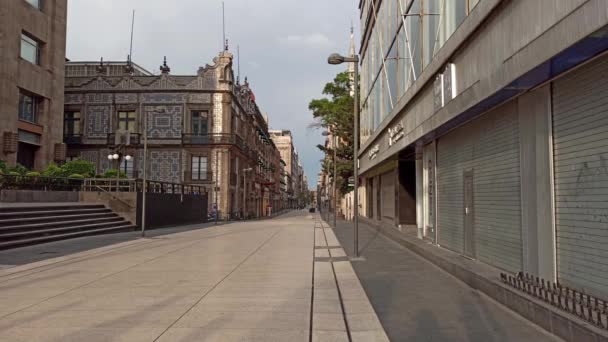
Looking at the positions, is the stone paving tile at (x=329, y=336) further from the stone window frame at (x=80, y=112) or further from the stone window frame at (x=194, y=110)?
the stone window frame at (x=80, y=112)

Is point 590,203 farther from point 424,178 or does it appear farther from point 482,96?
point 424,178

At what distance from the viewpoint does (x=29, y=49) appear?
30781 millimetres

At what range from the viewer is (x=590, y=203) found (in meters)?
6.05

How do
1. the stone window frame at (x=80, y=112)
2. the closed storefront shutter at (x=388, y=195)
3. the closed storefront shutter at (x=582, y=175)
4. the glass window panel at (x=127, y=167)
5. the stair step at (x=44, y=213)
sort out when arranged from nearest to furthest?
the closed storefront shutter at (x=582, y=175)
the stair step at (x=44, y=213)
the closed storefront shutter at (x=388, y=195)
the glass window panel at (x=127, y=167)
the stone window frame at (x=80, y=112)

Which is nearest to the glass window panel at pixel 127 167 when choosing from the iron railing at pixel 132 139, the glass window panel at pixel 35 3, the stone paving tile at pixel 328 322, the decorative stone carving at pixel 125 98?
the iron railing at pixel 132 139

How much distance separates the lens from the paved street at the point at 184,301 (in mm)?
5500

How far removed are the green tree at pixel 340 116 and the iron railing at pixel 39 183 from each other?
22.2 m

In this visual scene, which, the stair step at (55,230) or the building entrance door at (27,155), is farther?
the building entrance door at (27,155)

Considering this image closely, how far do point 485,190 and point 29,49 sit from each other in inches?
1243

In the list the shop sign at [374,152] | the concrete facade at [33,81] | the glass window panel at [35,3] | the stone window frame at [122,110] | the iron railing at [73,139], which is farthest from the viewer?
the iron railing at [73,139]

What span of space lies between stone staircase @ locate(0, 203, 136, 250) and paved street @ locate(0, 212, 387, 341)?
4300 mm

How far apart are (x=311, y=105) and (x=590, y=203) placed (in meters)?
38.0

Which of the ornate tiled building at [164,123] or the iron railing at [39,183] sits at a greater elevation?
the ornate tiled building at [164,123]

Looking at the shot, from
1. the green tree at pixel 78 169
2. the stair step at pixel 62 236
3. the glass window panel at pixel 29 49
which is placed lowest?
the stair step at pixel 62 236
